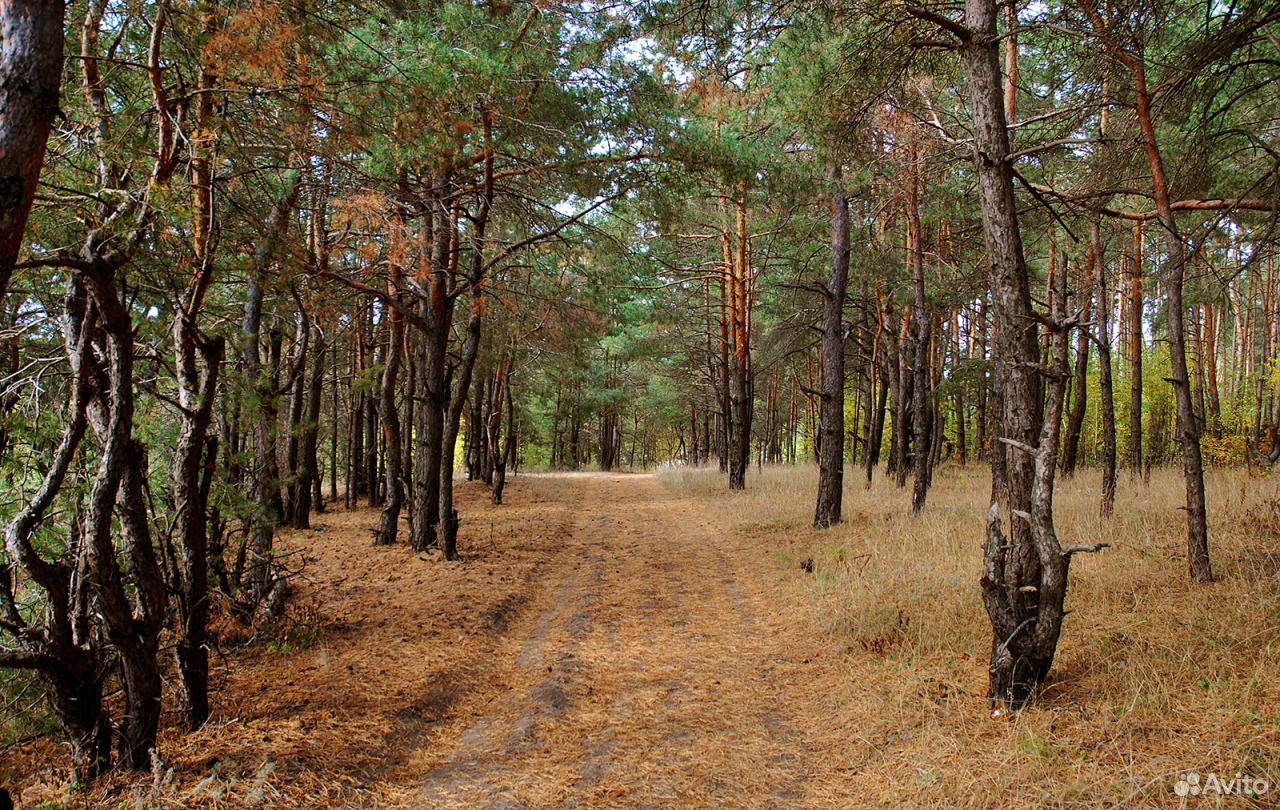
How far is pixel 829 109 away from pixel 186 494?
233 inches

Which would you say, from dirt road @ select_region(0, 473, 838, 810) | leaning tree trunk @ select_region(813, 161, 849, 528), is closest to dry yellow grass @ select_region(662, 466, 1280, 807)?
dirt road @ select_region(0, 473, 838, 810)

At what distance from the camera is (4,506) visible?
3361 millimetres

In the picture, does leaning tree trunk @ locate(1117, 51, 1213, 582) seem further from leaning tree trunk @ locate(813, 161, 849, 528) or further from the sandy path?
leaning tree trunk @ locate(813, 161, 849, 528)

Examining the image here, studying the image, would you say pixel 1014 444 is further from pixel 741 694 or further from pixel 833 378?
pixel 833 378

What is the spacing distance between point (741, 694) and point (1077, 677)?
2.10m

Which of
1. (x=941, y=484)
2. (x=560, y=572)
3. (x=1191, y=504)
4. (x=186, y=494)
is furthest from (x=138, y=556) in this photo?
(x=941, y=484)

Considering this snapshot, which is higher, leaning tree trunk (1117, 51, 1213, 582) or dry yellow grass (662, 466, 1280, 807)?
leaning tree trunk (1117, 51, 1213, 582)

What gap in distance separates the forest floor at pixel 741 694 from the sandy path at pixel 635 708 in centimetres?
2

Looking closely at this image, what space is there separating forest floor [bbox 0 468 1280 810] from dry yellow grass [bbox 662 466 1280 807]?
17 mm

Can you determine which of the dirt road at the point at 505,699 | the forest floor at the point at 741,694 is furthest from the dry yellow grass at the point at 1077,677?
the dirt road at the point at 505,699

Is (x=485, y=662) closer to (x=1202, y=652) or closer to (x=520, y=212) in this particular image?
(x=1202, y=652)

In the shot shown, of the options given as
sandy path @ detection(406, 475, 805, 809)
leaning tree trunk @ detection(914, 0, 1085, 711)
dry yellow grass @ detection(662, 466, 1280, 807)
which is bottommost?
sandy path @ detection(406, 475, 805, 809)

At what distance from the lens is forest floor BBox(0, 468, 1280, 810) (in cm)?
312

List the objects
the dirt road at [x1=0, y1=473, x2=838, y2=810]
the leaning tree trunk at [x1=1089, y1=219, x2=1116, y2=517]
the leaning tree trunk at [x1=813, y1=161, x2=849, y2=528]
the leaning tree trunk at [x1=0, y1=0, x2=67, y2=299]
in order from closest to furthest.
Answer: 1. the leaning tree trunk at [x1=0, y1=0, x2=67, y2=299]
2. the dirt road at [x1=0, y1=473, x2=838, y2=810]
3. the leaning tree trunk at [x1=1089, y1=219, x2=1116, y2=517]
4. the leaning tree trunk at [x1=813, y1=161, x2=849, y2=528]
